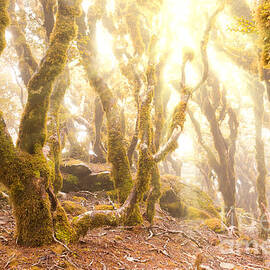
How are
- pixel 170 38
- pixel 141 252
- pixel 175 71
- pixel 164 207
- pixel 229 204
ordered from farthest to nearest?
pixel 175 71 → pixel 229 204 → pixel 164 207 → pixel 170 38 → pixel 141 252

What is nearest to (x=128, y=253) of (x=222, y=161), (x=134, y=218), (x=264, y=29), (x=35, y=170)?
(x=134, y=218)

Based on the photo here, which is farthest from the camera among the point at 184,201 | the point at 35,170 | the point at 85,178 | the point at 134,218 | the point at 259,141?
the point at 184,201

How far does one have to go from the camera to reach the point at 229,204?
34.4 ft

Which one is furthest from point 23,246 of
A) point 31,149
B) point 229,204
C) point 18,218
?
point 229,204

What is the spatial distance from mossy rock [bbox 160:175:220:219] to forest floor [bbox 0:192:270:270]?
316 cm

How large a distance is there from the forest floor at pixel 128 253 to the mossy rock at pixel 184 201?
3.16 metres

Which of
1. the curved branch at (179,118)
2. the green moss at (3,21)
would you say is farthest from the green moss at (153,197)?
the green moss at (3,21)

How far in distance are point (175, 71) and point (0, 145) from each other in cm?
1142

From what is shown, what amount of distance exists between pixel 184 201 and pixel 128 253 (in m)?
8.10

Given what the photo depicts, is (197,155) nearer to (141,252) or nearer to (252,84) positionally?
(252,84)

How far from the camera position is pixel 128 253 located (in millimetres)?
3826

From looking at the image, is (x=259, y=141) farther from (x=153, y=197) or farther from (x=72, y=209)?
(x=72, y=209)

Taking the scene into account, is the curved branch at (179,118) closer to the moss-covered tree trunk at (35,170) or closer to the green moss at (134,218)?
the green moss at (134,218)

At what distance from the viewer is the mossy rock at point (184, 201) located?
32.5 ft
